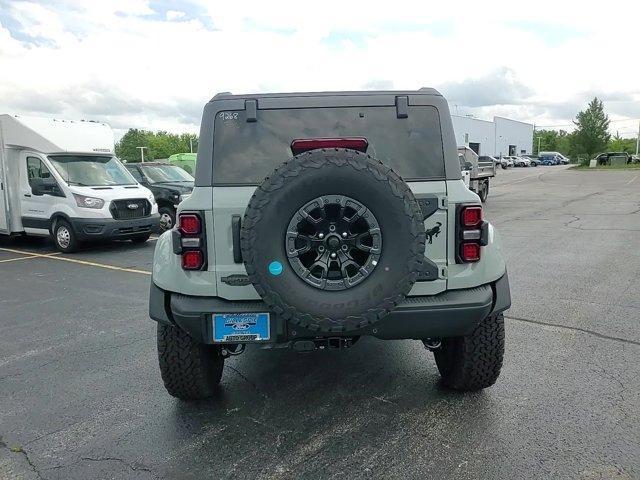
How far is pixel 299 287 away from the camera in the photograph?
2.74m

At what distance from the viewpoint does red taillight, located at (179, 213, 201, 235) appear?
306cm

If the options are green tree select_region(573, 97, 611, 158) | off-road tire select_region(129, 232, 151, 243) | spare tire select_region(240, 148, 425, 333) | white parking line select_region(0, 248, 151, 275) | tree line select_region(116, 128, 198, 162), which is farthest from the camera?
tree line select_region(116, 128, 198, 162)

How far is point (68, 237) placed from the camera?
10336 millimetres

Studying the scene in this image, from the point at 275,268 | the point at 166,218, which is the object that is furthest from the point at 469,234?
the point at 166,218

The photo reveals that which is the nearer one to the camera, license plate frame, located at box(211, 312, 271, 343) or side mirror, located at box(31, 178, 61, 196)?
license plate frame, located at box(211, 312, 271, 343)

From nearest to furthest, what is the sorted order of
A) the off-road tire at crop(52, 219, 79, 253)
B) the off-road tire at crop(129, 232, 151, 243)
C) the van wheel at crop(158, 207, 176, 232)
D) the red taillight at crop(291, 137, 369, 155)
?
the red taillight at crop(291, 137, 369, 155) < the off-road tire at crop(52, 219, 79, 253) < the off-road tire at crop(129, 232, 151, 243) < the van wheel at crop(158, 207, 176, 232)

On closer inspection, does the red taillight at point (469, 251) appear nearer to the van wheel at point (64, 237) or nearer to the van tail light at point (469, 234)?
the van tail light at point (469, 234)

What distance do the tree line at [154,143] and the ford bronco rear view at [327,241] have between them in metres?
116

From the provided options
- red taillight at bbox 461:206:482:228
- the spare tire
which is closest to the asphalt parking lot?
the spare tire

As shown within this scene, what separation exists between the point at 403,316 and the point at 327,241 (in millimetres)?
666

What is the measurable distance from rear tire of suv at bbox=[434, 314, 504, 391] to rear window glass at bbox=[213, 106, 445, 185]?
110cm

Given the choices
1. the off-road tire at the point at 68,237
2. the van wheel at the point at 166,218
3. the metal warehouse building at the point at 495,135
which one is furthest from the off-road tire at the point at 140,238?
the metal warehouse building at the point at 495,135

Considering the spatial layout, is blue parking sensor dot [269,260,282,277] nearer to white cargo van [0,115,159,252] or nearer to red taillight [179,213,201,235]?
red taillight [179,213,201,235]

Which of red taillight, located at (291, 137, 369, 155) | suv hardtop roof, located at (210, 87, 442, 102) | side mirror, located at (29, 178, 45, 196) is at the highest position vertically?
suv hardtop roof, located at (210, 87, 442, 102)
